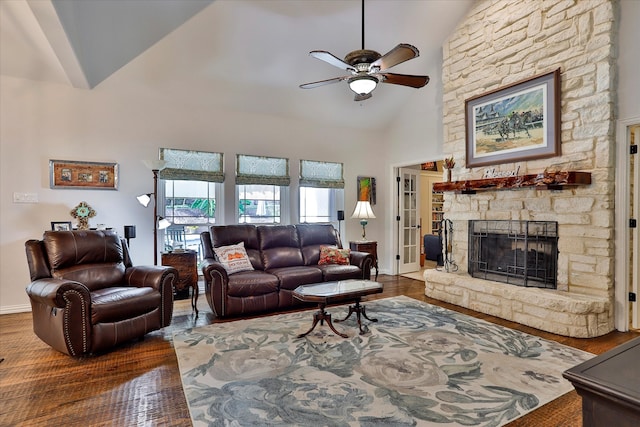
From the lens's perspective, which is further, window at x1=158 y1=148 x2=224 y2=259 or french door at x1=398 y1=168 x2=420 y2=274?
french door at x1=398 y1=168 x2=420 y2=274

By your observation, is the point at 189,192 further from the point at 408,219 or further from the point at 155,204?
the point at 408,219

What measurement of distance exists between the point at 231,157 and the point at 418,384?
13.8 feet

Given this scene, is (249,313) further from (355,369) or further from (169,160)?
(169,160)

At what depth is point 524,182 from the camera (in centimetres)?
376

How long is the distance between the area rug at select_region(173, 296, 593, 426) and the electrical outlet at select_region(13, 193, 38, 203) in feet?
8.84

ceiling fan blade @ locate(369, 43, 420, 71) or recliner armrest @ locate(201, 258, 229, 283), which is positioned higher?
ceiling fan blade @ locate(369, 43, 420, 71)

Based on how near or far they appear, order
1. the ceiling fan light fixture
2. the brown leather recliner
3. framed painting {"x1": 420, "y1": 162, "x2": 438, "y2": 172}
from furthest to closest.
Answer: framed painting {"x1": 420, "y1": 162, "x2": 438, "y2": 172} < the ceiling fan light fixture < the brown leather recliner

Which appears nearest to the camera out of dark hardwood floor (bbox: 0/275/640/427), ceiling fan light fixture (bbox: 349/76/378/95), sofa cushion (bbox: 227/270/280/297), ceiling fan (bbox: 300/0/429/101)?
dark hardwood floor (bbox: 0/275/640/427)

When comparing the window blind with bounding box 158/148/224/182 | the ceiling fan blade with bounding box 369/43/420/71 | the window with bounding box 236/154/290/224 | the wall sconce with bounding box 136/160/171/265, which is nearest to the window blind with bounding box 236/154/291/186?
the window with bounding box 236/154/290/224

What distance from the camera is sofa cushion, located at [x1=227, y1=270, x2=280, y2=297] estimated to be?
3.85 m

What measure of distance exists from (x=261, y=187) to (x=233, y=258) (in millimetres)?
1732

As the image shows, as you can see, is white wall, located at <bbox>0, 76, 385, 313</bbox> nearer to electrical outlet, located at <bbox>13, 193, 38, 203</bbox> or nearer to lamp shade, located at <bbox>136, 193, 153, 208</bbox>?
electrical outlet, located at <bbox>13, 193, 38, 203</bbox>

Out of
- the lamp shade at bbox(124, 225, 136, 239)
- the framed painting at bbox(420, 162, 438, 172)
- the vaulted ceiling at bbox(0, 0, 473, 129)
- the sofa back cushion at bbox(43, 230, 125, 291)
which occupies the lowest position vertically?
the sofa back cushion at bbox(43, 230, 125, 291)

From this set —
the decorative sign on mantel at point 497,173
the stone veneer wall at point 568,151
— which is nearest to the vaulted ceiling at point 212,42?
the stone veneer wall at point 568,151
